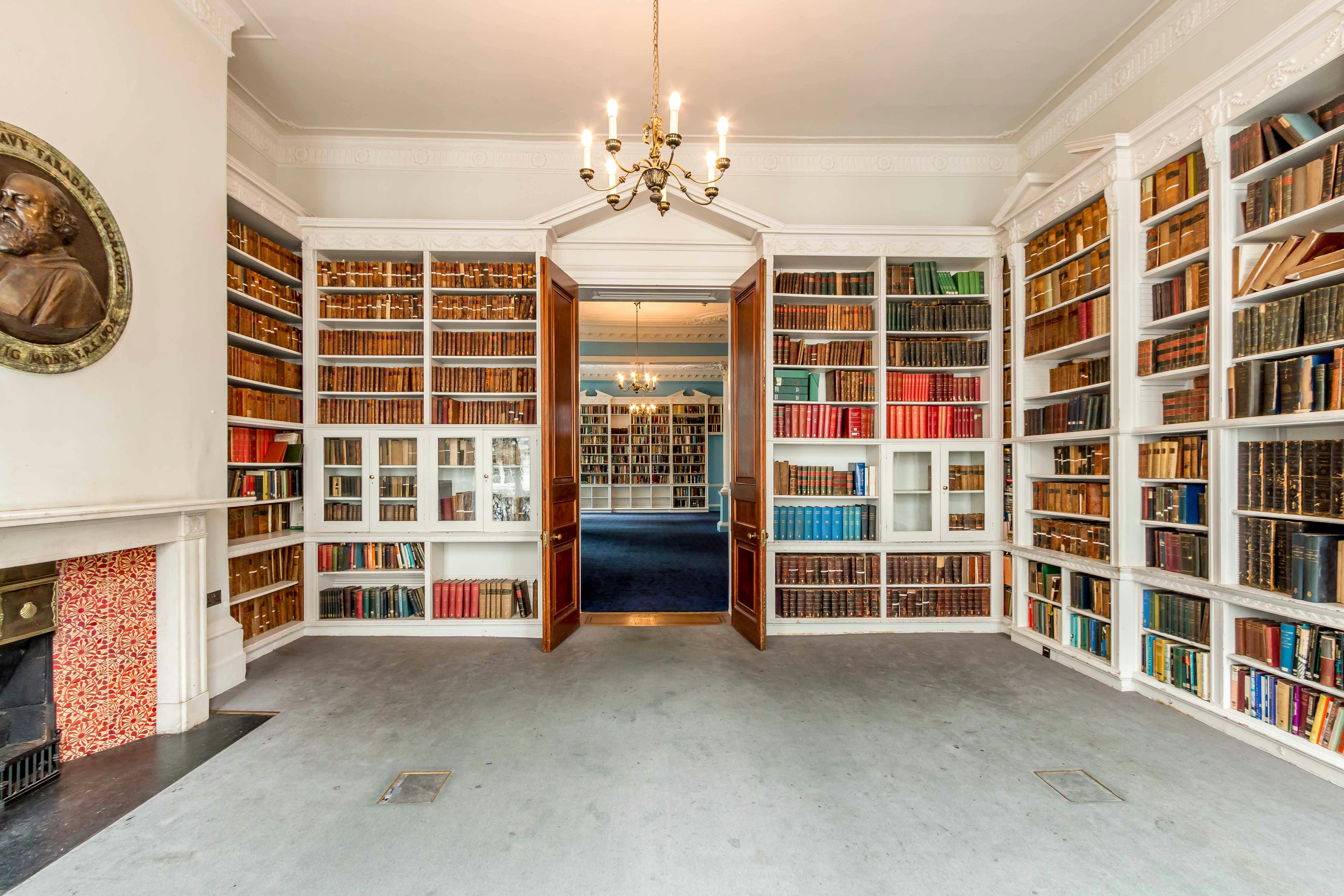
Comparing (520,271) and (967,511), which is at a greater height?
(520,271)

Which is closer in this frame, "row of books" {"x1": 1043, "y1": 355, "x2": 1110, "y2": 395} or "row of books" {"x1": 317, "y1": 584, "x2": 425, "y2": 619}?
"row of books" {"x1": 1043, "y1": 355, "x2": 1110, "y2": 395}

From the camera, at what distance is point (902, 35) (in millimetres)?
4039

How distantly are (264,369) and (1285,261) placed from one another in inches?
255

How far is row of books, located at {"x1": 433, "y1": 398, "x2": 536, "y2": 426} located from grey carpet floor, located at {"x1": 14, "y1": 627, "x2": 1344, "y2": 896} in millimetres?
2114

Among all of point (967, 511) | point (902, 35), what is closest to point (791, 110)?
point (902, 35)

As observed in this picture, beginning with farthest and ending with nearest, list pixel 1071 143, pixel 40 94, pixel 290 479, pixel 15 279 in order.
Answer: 1. pixel 290 479
2. pixel 1071 143
3. pixel 40 94
4. pixel 15 279

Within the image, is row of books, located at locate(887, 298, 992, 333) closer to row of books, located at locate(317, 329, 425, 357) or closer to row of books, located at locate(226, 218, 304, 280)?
row of books, located at locate(317, 329, 425, 357)

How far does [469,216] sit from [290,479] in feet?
9.17

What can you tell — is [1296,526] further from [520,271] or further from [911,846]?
[520,271]

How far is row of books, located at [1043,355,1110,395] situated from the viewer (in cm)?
410

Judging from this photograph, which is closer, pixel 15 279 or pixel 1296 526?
pixel 15 279

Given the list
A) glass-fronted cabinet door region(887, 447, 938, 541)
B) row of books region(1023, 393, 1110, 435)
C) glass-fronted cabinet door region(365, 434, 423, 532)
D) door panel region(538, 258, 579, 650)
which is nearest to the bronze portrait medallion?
glass-fronted cabinet door region(365, 434, 423, 532)

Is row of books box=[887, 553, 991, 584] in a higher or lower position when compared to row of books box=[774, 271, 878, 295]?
lower

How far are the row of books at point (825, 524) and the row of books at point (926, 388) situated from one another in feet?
3.42
